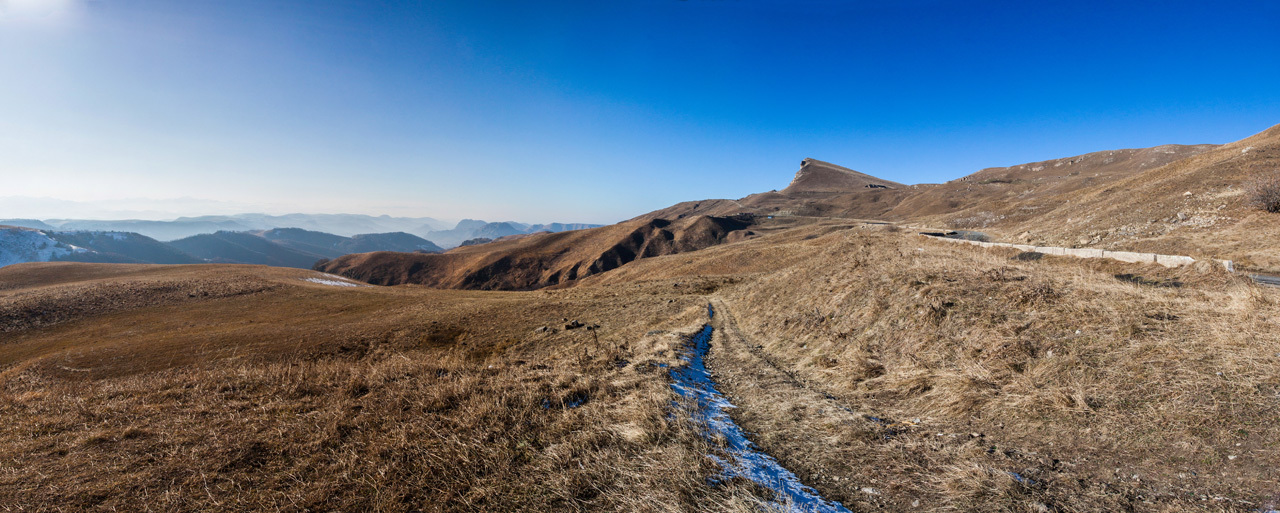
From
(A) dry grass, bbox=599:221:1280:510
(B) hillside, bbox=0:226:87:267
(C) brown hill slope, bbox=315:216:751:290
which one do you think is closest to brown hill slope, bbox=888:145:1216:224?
(C) brown hill slope, bbox=315:216:751:290

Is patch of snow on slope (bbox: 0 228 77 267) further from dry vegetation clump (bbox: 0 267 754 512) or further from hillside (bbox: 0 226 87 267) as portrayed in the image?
dry vegetation clump (bbox: 0 267 754 512)

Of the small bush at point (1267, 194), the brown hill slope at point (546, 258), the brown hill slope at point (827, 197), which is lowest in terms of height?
the brown hill slope at point (546, 258)

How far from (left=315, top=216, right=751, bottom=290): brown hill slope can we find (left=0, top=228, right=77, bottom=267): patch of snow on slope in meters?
143

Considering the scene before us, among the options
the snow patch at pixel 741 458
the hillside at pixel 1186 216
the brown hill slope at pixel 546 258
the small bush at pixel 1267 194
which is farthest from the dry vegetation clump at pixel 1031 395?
the brown hill slope at pixel 546 258

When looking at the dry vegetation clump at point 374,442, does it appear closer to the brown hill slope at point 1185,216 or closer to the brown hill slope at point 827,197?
the brown hill slope at point 1185,216

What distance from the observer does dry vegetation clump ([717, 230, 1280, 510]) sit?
395 centimetres

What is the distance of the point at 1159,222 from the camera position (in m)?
24.4

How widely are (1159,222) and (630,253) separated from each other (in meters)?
66.4

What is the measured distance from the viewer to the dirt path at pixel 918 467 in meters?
3.73

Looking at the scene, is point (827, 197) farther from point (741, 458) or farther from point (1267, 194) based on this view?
point (741, 458)

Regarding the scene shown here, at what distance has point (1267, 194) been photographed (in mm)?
20016

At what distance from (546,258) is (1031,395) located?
267 feet

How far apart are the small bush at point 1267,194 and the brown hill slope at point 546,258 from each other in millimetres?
63707

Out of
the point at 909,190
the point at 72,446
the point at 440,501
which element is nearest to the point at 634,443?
the point at 440,501
